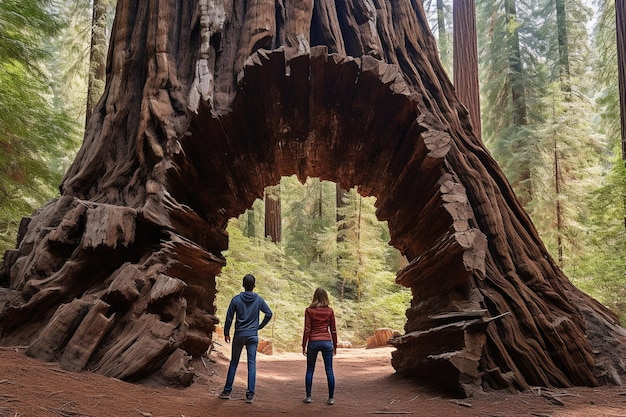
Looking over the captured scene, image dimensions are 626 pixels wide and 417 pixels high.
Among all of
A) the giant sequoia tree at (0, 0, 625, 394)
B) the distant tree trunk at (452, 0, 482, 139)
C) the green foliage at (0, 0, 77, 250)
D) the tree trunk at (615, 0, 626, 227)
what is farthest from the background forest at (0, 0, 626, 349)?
the distant tree trunk at (452, 0, 482, 139)

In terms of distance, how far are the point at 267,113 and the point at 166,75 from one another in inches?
69.5

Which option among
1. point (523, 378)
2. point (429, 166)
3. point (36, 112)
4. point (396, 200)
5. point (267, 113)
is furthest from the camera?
point (36, 112)

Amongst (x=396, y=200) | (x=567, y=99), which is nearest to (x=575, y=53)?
(x=567, y=99)

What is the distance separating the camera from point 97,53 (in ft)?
42.3

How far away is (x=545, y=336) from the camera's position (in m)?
5.41

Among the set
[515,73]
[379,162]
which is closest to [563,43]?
[515,73]

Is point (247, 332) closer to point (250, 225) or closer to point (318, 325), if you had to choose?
point (318, 325)

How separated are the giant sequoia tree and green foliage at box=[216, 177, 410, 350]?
5.98 metres

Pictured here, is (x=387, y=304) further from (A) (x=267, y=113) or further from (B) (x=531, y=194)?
(A) (x=267, y=113)

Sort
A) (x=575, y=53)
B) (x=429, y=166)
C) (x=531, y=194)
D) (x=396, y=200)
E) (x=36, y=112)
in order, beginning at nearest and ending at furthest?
(x=429, y=166) → (x=396, y=200) → (x=36, y=112) → (x=531, y=194) → (x=575, y=53)

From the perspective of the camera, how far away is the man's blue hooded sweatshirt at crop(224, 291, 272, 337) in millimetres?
4988

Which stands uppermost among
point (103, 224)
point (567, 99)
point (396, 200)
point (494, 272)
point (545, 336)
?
point (567, 99)

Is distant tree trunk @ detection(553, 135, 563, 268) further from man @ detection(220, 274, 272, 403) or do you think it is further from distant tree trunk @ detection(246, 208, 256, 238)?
distant tree trunk @ detection(246, 208, 256, 238)

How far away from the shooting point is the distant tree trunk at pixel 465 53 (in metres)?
11.6
